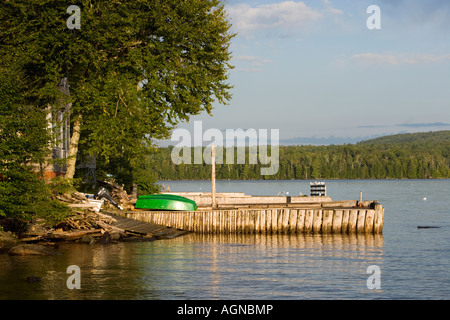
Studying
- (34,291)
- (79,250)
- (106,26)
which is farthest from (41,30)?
(34,291)

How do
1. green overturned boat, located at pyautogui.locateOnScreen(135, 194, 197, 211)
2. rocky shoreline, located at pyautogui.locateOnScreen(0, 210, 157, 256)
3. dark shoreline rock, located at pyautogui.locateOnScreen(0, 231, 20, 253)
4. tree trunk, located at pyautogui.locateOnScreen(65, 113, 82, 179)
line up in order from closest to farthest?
A: 1. rocky shoreline, located at pyautogui.locateOnScreen(0, 210, 157, 256)
2. dark shoreline rock, located at pyautogui.locateOnScreen(0, 231, 20, 253)
3. tree trunk, located at pyautogui.locateOnScreen(65, 113, 82, 179)
4. green overturned boat, located at pyautogui.locateOnScreen(135, 194, 197, 211)

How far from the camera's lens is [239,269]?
85.8ft

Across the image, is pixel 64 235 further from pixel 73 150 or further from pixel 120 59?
pixel 120 59

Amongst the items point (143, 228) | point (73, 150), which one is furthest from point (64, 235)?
point (73, 150)

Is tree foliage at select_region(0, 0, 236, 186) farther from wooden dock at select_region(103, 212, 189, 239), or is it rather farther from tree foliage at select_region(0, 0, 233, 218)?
wooden dock at select_region(103, 212, 189, 239)

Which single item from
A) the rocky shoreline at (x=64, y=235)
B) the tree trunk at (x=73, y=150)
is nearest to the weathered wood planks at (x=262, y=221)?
the rocky shoreline at (x=64, y=235)

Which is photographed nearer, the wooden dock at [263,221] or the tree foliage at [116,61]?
the tree foliage at [116,61]

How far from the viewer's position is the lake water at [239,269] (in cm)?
2116

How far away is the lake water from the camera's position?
2116cm

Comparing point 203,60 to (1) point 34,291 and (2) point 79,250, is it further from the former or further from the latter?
(1) point 34,291

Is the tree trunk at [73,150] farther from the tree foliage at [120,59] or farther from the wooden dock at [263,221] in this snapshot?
the wooden dock at [263,221]

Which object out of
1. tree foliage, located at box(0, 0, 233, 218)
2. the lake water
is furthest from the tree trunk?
the lake water

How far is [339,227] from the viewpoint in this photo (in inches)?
1485

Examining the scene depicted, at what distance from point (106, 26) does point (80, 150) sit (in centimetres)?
1342
